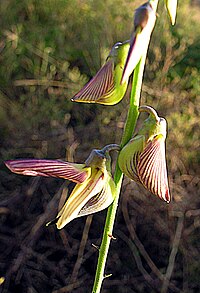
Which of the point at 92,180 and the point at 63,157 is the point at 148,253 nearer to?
the point at 63,157

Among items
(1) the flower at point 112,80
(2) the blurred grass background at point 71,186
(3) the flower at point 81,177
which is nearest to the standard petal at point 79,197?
(3) the flower at point 81,177

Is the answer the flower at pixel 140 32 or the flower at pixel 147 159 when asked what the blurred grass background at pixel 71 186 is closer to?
the flower at pixel 147 159

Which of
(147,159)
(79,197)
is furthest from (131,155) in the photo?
(79,197)

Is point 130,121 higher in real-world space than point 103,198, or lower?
higher

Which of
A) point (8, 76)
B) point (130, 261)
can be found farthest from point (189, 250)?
point (8, 76)

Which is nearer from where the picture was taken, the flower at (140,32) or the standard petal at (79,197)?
the flower at (140,32)

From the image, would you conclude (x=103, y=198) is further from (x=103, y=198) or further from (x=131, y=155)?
(x=131, y=155)
